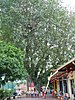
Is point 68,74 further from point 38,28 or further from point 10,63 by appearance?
point 38,28

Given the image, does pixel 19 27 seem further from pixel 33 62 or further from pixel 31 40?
pixel 33 62

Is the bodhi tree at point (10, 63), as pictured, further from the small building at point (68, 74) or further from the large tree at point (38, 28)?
the large tree at point (38, 28)

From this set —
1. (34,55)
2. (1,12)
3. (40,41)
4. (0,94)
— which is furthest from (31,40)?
(0,94)

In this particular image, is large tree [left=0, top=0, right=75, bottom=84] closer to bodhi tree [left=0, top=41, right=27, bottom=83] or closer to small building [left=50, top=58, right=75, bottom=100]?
small building [left=50, top=58, right=75, bottom=100]

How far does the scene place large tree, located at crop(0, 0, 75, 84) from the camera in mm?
22438

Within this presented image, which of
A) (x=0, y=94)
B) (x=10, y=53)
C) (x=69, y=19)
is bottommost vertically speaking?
(x=0, y=94)

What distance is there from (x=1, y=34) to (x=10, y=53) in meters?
9.04

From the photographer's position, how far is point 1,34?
23969 mm

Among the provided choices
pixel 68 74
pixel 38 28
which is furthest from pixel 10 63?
pixel 38 28

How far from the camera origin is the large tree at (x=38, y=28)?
22.4 m

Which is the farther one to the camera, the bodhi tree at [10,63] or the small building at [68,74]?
the bodhi tree at [10,63]

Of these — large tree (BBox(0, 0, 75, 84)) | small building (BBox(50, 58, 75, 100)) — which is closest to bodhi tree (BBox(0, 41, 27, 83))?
small building (BBox(50, 58, 75, 100))

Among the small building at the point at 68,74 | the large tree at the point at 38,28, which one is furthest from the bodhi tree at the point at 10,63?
the large tree at the point at 38,28

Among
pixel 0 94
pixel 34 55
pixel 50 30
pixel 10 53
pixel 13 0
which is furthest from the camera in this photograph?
pixel 34 55
